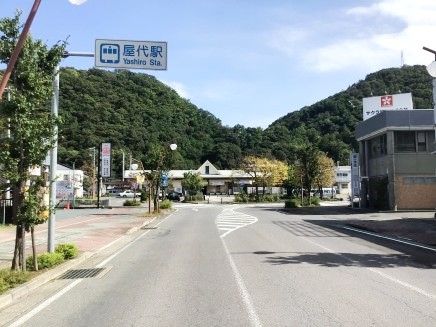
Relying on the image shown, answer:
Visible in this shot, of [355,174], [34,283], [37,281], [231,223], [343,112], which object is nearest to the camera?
[34,283]

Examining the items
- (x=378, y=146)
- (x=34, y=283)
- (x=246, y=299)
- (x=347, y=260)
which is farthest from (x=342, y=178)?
(x=246, y=299)

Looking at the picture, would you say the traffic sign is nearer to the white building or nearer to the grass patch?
the grass patch

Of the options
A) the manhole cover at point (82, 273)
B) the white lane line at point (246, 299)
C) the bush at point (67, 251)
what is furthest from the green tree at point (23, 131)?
the white lane line at point (246, 299)

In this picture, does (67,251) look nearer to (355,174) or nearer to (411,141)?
(411,141)

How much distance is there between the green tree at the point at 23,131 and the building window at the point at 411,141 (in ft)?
103

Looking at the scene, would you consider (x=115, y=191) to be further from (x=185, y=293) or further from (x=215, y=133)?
(x=185, y=293)

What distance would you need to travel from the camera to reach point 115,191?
354ft

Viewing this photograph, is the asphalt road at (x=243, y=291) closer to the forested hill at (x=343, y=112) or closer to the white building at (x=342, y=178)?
the forested hill at (x=343, y=112)

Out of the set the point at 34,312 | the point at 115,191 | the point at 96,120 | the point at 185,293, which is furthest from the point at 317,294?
the point at 115,191

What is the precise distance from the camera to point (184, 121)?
392 feet

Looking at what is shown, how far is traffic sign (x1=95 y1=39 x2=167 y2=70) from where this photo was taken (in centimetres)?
1048

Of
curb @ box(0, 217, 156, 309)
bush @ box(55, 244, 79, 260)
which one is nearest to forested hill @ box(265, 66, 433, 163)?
bush @ box(55, 244, 79, 260)

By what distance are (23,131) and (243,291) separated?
5690 mm

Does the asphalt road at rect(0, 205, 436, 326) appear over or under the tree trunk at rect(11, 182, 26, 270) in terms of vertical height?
under
